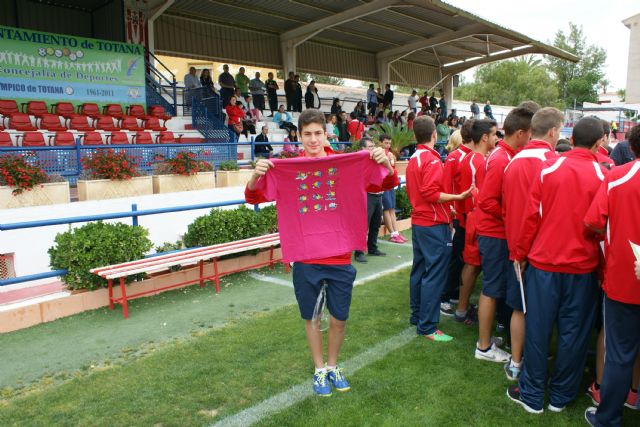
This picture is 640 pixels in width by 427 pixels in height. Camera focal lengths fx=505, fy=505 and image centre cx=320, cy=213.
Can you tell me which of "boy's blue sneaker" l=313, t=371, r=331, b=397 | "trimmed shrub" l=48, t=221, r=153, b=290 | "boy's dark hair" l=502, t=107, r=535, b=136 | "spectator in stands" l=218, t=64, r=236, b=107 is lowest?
"boy's blue sneaker" l=313, t=371, r=331, b=397

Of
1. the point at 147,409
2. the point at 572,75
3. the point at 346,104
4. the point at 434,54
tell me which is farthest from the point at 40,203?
the point at 572,75

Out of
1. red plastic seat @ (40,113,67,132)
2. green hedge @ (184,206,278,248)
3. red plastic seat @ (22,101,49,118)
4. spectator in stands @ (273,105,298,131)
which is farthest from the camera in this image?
spectator in stands @ (273,105,298,131)

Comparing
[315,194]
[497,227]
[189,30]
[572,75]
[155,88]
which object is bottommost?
[497,227]

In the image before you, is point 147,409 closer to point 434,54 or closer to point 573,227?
point 573,227

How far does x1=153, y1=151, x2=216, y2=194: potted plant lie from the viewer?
425 inches

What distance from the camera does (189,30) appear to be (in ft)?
62.2

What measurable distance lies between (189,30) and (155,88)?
166 inches

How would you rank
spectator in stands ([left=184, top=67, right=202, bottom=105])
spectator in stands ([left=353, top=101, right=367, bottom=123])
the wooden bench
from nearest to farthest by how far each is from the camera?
the wooden bench, spectator in stands ([left=184, top=67, right=202, bottom=105]), spectator in stands ([left=353, top=101, right=367, bottom=123])

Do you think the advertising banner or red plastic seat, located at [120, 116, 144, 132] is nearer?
the advertising banner

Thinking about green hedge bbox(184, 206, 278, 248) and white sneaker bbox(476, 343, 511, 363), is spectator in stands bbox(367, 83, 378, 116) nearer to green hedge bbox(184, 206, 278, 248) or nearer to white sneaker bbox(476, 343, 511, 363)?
green hedge bbox(184, 206, 278, 248)

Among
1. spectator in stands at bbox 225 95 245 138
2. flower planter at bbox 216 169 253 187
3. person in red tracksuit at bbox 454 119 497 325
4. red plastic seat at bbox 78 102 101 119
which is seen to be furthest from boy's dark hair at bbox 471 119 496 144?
red plastic seat at bbox 78 102 101 119

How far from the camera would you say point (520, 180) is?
337cm

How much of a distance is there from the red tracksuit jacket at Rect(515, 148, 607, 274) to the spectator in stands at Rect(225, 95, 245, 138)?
1184 cm

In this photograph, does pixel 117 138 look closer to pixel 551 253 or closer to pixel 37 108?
pixel 37 108
